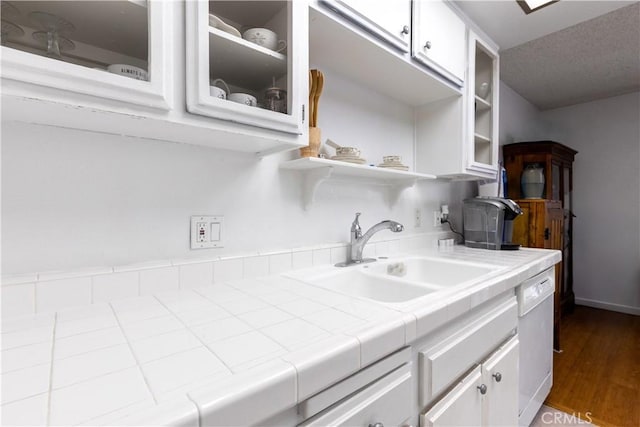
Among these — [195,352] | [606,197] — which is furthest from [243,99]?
[606,197]

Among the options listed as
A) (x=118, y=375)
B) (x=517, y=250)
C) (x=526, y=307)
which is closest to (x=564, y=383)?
(x=517, y=250)

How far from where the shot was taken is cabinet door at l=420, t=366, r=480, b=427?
2.41 feet

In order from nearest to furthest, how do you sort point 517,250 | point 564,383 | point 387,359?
point 387,359, point 517,250, point 564,383

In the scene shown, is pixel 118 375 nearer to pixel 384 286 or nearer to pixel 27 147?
pixel 27 147

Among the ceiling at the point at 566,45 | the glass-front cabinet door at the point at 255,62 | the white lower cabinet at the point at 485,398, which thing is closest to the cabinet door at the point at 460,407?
the white lower cabinet at the point at 485,398

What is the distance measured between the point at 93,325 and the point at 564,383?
2.55 meters

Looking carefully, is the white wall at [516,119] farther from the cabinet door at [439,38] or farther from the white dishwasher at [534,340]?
the white dishwasher at [534,340]

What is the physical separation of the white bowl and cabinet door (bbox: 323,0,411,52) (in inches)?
24.2

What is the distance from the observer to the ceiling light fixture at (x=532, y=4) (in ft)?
4.93

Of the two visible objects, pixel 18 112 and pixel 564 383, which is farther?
pixel 564 383

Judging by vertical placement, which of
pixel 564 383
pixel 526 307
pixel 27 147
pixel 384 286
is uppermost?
pixel 27 147

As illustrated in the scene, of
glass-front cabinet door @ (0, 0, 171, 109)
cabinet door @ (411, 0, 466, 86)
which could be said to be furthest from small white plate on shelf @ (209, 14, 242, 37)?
cabinet door @ (411, 0, 466, 86)

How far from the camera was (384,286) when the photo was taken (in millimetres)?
1105

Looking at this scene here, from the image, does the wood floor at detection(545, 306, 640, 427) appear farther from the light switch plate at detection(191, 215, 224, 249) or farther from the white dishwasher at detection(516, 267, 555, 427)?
the light switch plate at detection(191, 215, 224, 249)
